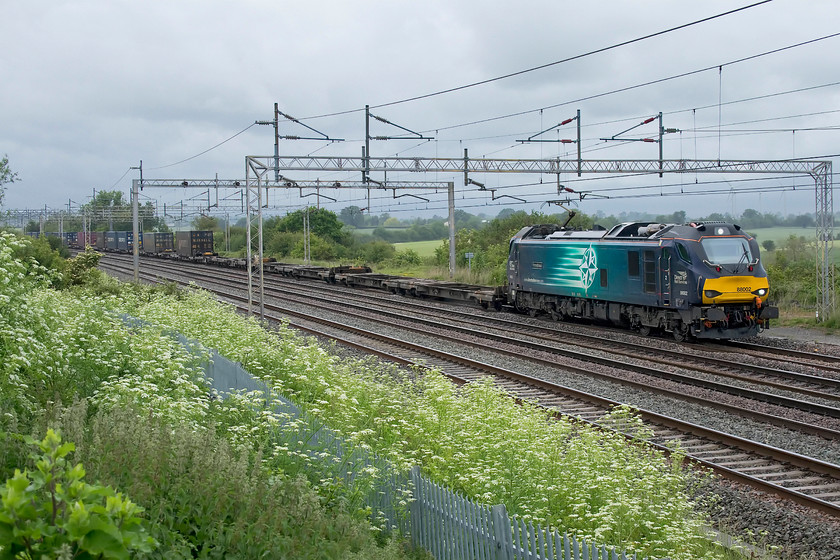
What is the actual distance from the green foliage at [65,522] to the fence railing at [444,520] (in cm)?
311

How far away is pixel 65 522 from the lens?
3.46m

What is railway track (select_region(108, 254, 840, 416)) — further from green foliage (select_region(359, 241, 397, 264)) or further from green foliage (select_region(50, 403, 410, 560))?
green foliage (select_region(359, 241, 397, 264))

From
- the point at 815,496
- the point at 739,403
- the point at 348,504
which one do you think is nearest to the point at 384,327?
the point at 739,403

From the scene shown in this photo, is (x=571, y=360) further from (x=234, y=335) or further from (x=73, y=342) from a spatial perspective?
(x=73, y=342)

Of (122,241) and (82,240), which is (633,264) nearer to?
(122,241)

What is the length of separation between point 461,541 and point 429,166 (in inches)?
1196

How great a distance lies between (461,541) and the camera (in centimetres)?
632

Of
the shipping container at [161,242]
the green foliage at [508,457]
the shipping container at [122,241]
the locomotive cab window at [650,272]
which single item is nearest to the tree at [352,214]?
the shipping container at [161,242]

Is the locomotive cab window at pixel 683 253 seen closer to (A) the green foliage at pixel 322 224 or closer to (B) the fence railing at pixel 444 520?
(B) the fence railing at pixel 444 520

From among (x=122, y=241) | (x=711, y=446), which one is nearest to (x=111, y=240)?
(x=122, y=241)

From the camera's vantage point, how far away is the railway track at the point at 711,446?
31.7 feet

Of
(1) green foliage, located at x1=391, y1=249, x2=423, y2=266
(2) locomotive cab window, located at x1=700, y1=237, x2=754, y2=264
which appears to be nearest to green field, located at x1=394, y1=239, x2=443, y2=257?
(1) green foliage, located at x1=391, y1=249, x2=423, y2=266

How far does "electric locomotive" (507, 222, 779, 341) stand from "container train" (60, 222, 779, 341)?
0.09 feet

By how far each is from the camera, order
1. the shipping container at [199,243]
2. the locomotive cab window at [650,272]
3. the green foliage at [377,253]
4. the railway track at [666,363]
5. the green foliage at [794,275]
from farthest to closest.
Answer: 1. the green foliage at [377,253]
2. the shipping container at [199,243]
3. the green foliage at [794,275]
4. the locomotive cab window at [650,272]
5. the railway track at [666,363]
